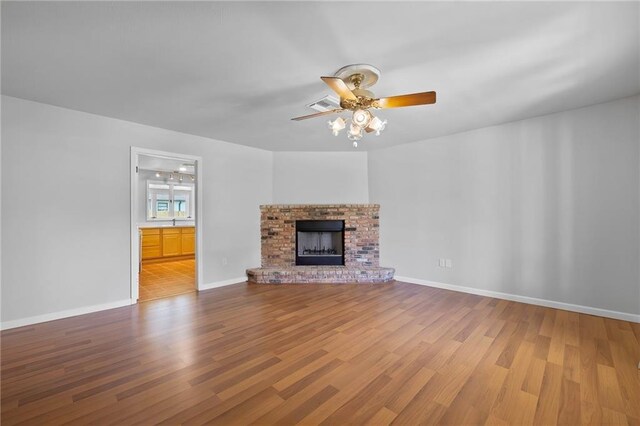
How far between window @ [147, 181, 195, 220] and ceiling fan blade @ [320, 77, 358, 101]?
6671 millimetres

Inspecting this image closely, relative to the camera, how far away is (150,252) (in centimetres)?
638

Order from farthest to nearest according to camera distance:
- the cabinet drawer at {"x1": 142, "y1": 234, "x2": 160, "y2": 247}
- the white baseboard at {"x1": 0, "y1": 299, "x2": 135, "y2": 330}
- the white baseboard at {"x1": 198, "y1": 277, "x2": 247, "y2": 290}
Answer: the cabinet drawer at {"x1": 142, "y1": 234, "x2": 160, "y2": 247} → the white baseboard at {"x1": 198, "y1": 277, "x2": 247, "y2": 290} → the white baseboard at {"x1": 0, "y1": 299, "x2": 135, "y2": 330}

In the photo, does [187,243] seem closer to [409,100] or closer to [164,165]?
[164,165]

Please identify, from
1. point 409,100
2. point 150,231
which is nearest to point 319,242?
point 409,100

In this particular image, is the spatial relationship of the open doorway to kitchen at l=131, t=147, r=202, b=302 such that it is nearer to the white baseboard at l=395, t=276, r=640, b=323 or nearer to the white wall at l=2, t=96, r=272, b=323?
the white wall at l=2, t=96, r=272, b=323

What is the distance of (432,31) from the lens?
179 cm

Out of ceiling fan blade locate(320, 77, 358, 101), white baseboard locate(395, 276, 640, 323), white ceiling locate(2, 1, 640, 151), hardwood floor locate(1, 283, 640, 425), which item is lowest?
hardwood floor locate(1, 283, 640, 425)

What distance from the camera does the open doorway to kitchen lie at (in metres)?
4.25

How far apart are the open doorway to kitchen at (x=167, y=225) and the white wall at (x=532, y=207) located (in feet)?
12.0

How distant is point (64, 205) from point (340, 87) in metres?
3.40

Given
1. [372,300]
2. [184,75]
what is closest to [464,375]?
[372,300]

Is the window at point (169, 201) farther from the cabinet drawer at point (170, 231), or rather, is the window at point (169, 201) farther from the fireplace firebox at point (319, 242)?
the fireplace firebox at point (319, 242)

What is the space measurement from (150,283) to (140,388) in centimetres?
324

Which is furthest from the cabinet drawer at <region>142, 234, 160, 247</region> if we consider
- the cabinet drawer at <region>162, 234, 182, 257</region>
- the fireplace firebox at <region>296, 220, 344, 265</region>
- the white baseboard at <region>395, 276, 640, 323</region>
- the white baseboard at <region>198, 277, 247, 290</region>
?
the white baseboard at <region>395, 276, 640, 323</region>
